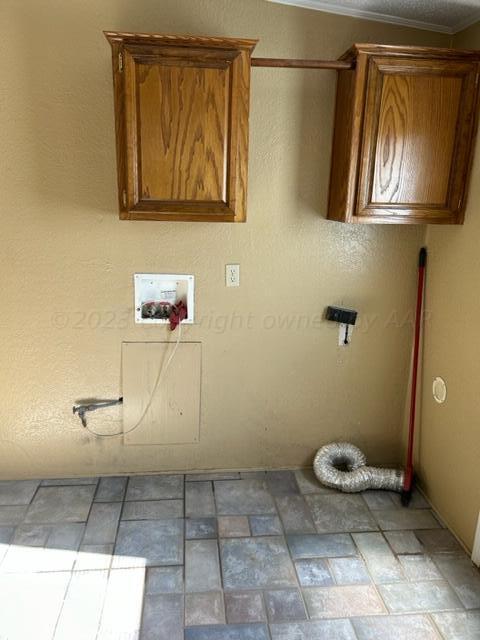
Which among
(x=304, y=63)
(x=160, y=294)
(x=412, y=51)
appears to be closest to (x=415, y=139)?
(x=412, y=51)

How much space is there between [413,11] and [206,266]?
1442mm

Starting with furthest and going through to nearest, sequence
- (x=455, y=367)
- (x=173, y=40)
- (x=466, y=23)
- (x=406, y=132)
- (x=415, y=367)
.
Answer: (x=415, y=367) < (x=455, y=367) < (x=466, y=23) < (x=406, y=132) < (x=173, y=40)

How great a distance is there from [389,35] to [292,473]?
2248 millimetres

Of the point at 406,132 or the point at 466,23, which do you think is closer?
the point at 406,132

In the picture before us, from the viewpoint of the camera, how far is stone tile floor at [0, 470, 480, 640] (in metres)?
1.74

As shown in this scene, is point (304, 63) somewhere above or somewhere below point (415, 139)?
above

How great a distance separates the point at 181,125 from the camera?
1.89 meters

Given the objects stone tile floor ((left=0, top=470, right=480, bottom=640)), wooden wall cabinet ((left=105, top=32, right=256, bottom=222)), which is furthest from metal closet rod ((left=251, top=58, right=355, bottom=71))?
stone tile floor ((left=0, top=470, right=480, bottom=640))

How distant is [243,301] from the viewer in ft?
7.97

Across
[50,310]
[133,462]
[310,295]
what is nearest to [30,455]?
[133,462]

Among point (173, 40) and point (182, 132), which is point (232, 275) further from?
point (173, 40)

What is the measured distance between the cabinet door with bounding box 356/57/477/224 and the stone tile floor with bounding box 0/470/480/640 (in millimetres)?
A: 1455

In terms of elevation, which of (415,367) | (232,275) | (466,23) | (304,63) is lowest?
(415,367)

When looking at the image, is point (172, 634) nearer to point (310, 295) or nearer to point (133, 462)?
point (133, 462)
